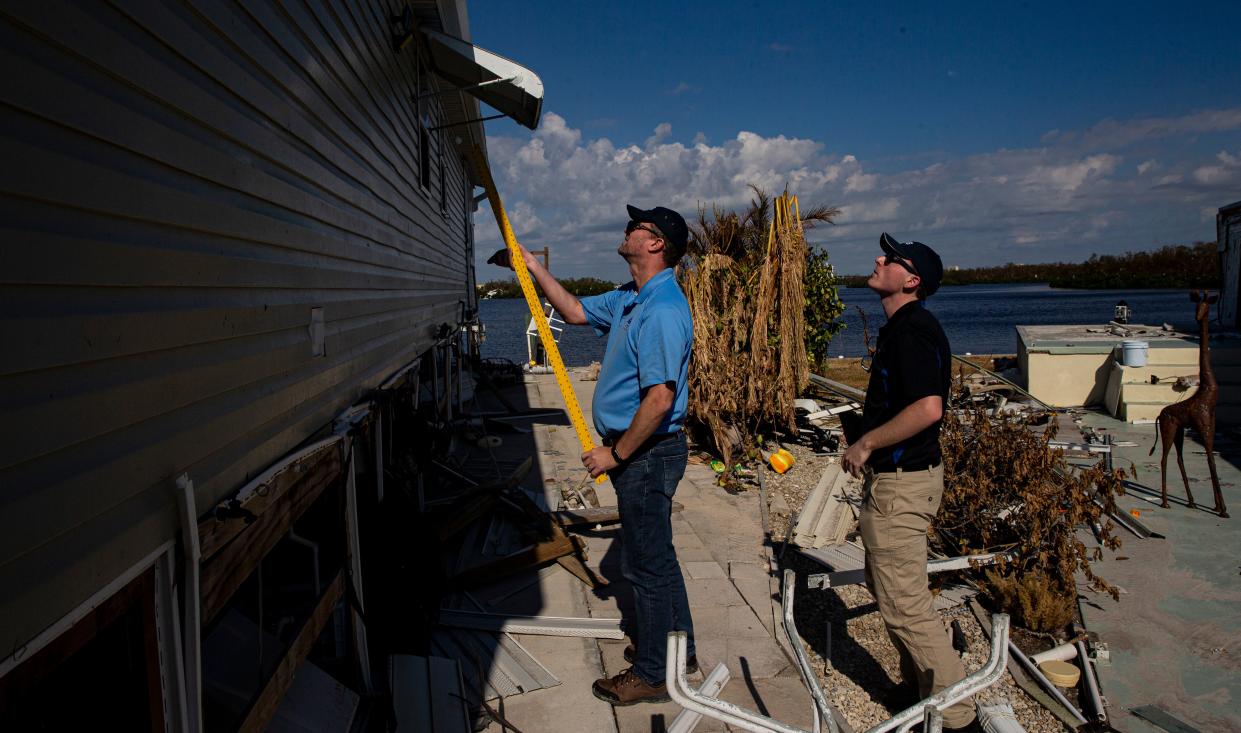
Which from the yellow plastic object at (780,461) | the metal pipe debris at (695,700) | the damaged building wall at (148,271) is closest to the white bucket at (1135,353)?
the yellow plastic object at (780,461)

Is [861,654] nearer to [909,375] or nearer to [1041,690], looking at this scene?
[1041,690]

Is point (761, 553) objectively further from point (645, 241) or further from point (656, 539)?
point (645, 241)

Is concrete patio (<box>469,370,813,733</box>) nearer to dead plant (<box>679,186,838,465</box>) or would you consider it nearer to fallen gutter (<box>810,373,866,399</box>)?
dead plant (<box>679,186,838,465</box>)

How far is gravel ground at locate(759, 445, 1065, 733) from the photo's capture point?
3521mm

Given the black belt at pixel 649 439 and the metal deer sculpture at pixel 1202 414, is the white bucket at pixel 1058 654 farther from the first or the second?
the metal deer sculpture at pixel 1202 414

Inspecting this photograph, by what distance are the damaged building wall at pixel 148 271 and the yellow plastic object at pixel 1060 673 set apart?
12.2ft

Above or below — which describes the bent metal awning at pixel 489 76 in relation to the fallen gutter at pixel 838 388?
above

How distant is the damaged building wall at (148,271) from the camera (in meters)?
1.27

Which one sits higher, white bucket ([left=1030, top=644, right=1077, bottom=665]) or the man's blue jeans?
the man's blue jeans

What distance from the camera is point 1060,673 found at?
3.78 m

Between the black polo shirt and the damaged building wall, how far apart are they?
2385mm

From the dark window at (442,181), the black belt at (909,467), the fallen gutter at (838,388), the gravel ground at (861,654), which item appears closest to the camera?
the black belt at (909,467)

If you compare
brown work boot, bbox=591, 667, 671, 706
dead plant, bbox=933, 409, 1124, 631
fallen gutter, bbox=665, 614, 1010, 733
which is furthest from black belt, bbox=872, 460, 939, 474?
dead plant, bbox=933, 409, 1124, 631

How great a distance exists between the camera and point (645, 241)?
A: 132 inches
